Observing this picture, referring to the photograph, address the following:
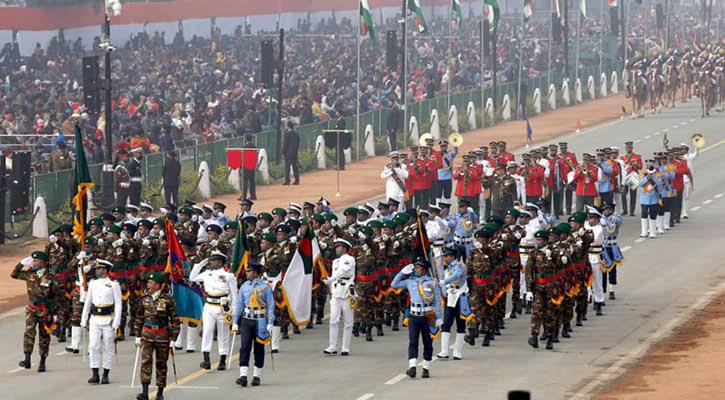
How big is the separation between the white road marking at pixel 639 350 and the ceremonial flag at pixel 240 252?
551 cm

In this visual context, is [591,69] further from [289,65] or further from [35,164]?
[35,164]

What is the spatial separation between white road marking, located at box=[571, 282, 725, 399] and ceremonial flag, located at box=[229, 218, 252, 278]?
5.51 meters

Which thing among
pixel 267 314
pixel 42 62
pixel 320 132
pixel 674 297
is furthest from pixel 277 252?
pixel 42 62

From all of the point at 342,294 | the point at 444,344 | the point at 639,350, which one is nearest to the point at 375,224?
the point at 342,294

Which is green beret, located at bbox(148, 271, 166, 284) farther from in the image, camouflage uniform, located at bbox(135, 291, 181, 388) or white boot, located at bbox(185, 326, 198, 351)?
white boot, located at bbox(185, 326, 198, 351)

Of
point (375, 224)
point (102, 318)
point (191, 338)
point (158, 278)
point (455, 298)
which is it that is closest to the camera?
point (158, 278)

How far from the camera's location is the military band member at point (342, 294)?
93.7 ft

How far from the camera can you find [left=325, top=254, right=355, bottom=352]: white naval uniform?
28.5 metres

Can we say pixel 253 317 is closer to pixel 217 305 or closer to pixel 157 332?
pixel 157 332

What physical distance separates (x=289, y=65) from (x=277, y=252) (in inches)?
1825

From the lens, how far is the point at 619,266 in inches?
1483

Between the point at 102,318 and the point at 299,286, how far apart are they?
3.53 m

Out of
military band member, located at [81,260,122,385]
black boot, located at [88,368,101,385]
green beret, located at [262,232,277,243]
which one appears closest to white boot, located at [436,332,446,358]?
green beret, located at [262,232,277,243]

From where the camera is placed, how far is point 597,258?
106ft
